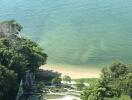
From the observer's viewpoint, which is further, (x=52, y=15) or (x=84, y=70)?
(x=52, y=15)

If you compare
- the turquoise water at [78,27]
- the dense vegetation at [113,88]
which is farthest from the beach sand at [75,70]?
the dense vegetation at [113,88]

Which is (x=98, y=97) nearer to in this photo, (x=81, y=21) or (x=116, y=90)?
(x=116, y=90)

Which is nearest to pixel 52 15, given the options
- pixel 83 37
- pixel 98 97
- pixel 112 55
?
pixel 83 37

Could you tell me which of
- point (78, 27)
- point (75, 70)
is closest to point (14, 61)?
point (75, 70)

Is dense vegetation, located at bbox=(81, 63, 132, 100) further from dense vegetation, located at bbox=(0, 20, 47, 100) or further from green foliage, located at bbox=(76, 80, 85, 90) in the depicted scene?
dense vegetation, located at bbox=(0, 20, 47, 100)

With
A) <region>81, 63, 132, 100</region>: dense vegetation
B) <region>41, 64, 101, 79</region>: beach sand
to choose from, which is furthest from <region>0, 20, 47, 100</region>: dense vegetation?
<region>81, 63, 132, 100</region>: dense vegetation

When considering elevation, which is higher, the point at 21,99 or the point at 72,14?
the point at 72,14

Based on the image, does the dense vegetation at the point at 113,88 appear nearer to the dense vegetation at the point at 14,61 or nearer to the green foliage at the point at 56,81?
the green foliage at the point at 56,81
